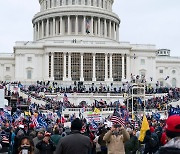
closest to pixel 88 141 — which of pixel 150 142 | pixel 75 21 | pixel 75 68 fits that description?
pixel 150 142

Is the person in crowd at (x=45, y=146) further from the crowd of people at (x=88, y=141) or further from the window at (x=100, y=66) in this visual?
the window at (x=100, y=66)

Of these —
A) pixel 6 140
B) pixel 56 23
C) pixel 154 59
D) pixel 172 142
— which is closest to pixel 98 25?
pixel 56 23

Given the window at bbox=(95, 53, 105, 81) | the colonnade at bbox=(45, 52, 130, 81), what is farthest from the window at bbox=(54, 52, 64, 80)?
the window at bbox=(95, 53, 105, 81)


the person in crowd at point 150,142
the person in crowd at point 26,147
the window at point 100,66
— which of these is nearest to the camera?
the person in crowd at point 26,147

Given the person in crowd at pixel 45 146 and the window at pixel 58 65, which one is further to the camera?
the window at pixel 58 65

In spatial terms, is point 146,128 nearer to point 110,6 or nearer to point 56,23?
point 56,23

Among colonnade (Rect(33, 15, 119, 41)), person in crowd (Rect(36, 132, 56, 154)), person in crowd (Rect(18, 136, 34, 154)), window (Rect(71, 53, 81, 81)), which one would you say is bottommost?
person in crowd (Rect(36, 132, 56, 154))

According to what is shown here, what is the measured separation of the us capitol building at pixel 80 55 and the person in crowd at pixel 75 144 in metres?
83.5

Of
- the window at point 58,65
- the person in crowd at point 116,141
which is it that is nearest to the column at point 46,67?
the window at point 58,65

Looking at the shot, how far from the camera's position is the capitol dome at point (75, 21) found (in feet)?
359

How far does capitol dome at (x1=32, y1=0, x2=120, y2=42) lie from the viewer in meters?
109

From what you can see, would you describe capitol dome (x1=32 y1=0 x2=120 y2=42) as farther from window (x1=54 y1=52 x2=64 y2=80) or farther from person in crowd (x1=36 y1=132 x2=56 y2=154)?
person in crowd (x1=36 y1=132 x2=56 y2=154)

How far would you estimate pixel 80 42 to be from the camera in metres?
98.6

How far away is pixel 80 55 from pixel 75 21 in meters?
15.1
